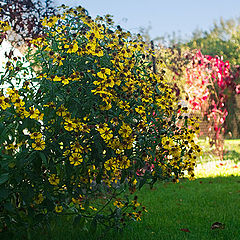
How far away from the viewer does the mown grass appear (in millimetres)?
3088

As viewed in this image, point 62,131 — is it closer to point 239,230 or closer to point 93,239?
point 93,239

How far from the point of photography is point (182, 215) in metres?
3.84

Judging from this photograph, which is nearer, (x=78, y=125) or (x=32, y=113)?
(x=32, y=113)

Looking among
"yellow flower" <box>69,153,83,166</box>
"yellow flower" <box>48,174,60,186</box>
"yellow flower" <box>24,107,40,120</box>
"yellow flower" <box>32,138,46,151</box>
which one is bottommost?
"yellow flower" <box>48,174,60,186</box>

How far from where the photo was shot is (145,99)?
265 cm

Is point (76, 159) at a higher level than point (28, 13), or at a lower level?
lower

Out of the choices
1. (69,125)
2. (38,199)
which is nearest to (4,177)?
(38,199)

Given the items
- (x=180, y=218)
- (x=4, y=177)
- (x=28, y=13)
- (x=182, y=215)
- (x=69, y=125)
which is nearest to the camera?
(x=4, y=177)

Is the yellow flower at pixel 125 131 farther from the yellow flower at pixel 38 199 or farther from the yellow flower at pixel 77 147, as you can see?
the yellow flower at pixel 38 199

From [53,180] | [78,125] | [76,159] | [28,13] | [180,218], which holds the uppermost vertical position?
[28,13]

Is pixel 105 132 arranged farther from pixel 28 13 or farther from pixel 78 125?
pixel 28 13

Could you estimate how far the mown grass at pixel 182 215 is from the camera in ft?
10.1

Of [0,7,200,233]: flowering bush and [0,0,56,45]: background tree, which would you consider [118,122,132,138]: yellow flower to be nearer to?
[0,7,200,233]: flowering bush

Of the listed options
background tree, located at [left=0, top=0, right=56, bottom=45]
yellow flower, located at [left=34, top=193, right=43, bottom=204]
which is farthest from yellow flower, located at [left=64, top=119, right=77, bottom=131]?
background tree, located at [left=0, top=0, right=56, bottom=45]
